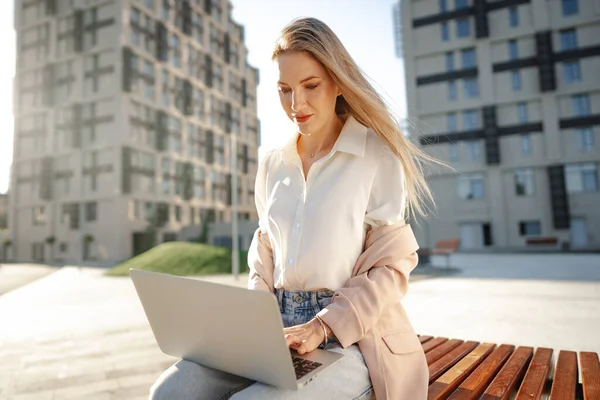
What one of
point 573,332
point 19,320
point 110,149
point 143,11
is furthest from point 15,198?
point 573,332

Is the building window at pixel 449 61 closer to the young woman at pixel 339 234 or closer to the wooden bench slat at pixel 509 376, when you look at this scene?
the wooden bench slat at pixel 509 376

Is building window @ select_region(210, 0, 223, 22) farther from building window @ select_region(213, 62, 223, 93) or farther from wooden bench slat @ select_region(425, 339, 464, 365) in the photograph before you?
wooden bench slat @ select_region(425, 339, 464, 365)

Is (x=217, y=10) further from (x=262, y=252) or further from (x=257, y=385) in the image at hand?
(x=257, y=385)

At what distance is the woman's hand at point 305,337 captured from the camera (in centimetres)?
143

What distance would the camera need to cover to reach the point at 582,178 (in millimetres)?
29234

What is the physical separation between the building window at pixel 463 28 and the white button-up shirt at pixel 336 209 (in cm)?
3560

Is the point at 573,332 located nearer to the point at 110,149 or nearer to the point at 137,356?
the point at 137,356

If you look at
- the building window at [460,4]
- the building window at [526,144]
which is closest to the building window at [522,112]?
the building window at [526,144]

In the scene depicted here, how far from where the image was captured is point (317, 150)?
1947mm

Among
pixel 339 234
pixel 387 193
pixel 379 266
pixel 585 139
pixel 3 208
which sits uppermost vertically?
pixel 585 139

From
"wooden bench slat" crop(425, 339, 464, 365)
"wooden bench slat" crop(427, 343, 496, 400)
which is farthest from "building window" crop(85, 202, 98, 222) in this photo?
"wooden bench slat" crop(427, 343, 496, 400)

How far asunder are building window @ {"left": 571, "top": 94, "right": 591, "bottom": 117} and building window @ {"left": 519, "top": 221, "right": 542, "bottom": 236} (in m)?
8.11

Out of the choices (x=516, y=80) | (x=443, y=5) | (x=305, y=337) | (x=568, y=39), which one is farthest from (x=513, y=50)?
(x=305, y=337)

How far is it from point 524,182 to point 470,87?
323 inches
